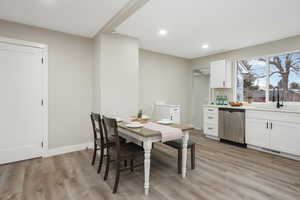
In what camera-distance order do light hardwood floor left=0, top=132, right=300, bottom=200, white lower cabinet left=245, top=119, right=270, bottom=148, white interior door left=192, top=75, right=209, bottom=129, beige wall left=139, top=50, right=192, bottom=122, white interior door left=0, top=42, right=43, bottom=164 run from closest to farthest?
light hardwood floor left=0, top=132, right=300, bottom=200 < white interior door left=0, top=42, right=43, bottom=164 < white lower cabinet left=245, top=119, right=270, bottom=148 < beige wall left=139, top=50, right=192, bottom=122 < white interior door left=192, top=75, right=209, bottom=129

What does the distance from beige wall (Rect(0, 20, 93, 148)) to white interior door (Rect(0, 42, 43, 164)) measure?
21 centimetres

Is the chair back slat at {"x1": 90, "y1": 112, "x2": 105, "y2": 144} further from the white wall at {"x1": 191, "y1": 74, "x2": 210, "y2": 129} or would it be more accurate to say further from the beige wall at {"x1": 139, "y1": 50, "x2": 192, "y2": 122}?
the white wall at {"x1": 191, "y1": 74, "x2": 210, "y2": 129}

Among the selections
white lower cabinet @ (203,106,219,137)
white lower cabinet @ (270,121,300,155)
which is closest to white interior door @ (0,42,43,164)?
white lower cabinet @ (203,106,219,137)

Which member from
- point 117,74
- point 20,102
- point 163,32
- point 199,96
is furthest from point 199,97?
point 20,102

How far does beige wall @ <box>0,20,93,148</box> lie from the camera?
3127mm

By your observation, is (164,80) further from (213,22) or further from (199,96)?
(213,22)

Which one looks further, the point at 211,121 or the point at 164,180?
the point at 211,121

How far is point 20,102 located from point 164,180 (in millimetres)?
2826

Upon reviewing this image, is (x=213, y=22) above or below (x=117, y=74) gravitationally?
above

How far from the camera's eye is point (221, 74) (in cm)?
445

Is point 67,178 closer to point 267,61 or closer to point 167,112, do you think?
point 167,112

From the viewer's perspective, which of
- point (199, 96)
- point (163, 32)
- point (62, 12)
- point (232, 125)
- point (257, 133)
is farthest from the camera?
point (199, 96)

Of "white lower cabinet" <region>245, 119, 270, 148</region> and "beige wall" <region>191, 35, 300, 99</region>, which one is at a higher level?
"beige wall" <region>191, 35, 300, 99</region>

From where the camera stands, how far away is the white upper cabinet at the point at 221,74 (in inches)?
173
